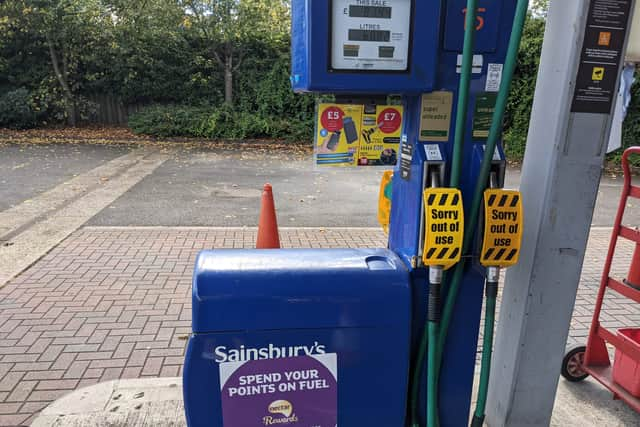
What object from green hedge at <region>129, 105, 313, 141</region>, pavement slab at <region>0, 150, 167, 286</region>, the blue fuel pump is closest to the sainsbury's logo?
the blue fuel pump

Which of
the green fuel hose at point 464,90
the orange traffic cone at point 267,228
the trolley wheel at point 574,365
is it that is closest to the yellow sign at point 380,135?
the green fuel hose at point 464,90

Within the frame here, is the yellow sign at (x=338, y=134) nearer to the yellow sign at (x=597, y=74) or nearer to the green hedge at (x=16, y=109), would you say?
the yellow sign at (x=597, y=74)

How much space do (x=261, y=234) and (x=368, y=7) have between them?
3249mm

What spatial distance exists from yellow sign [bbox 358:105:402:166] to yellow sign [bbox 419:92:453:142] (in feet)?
0.94

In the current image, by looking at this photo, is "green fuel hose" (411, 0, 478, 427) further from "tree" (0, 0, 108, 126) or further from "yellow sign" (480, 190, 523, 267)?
"tree" (0, 0, 108, 126)

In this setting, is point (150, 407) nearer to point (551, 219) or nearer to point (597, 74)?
point (551, 219)

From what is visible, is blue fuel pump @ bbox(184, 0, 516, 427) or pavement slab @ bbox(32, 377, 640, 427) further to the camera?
pavement slab @ bbox(32, 377, 640, 427)

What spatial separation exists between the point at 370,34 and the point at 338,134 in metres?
0.54

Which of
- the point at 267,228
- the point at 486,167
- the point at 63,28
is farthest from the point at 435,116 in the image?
the point at 63,28

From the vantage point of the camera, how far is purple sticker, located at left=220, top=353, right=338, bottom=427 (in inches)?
73.8

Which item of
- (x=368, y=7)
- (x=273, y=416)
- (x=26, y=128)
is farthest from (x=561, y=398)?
(x=26, y=128)

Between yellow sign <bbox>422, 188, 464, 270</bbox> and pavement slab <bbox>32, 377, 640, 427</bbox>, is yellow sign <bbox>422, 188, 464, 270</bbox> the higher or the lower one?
the higher one

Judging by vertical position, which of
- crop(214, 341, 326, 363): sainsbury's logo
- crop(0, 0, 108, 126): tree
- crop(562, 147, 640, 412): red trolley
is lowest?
crop(562, 147, 640, 412): red trolley

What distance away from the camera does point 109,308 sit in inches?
157
